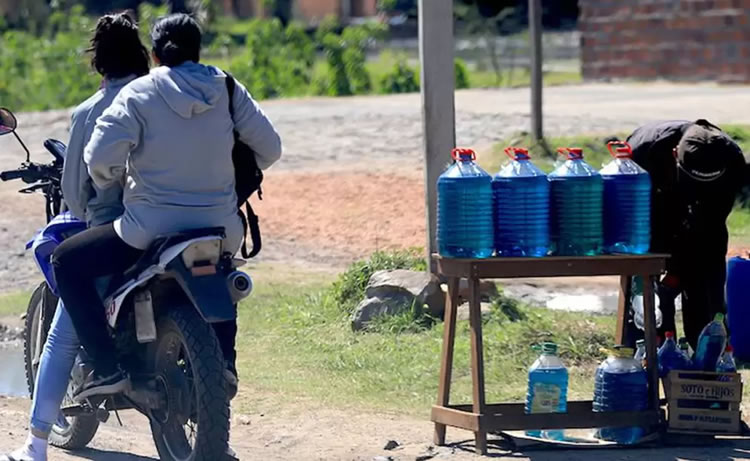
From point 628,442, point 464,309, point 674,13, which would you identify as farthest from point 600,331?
point 674,13

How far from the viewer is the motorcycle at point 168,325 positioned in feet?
17.4

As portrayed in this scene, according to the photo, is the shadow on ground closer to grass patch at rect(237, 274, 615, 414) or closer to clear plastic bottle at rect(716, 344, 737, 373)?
grass patch at rect(237, 274, 615, 414)

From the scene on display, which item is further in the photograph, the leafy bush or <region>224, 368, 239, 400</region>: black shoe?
the leafy bush

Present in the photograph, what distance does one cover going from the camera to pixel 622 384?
6.07 metres

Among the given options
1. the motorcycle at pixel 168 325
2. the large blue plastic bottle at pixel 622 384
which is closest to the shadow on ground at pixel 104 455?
the motorcycle at pixel 168 325

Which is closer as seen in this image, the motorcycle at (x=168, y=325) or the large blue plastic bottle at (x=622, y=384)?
the motorcycle at (x=168, y=325)

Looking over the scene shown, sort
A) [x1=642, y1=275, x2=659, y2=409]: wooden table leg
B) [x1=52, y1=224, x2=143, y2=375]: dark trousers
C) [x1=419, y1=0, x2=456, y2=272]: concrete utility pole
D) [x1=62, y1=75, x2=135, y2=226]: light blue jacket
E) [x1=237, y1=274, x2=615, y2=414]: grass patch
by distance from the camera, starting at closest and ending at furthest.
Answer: [x1=52, y1=224, x2=143, y2=375]: dark trousers → [x1=62, y1=75, x2=135, y2=226]: light blue jacket → [x1=642, y1=275, x2=659, y2=409]: wooden table leg → [x1=237, y1=274, x2=615, y2=414]: grass patch → [x1=419, y1=0, x2=456, y2=272]: concrete utility pole

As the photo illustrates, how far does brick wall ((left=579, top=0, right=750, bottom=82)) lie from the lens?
2540cm

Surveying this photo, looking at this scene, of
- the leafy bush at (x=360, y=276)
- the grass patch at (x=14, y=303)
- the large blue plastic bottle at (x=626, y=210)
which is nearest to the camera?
the large blue plastic bottle at (x=626, y=210)

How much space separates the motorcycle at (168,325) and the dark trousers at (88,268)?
62 mm

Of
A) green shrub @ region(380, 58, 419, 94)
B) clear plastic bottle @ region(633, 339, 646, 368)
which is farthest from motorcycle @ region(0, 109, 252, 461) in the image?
green shrub @ region(380, 58, 419, 94)

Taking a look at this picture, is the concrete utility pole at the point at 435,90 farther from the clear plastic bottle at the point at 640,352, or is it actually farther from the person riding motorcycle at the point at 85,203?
the person riding motorcycle at the point at 85,203

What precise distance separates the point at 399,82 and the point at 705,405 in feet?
66.6

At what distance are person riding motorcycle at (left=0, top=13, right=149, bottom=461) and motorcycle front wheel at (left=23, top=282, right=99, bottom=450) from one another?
0.36 meters
